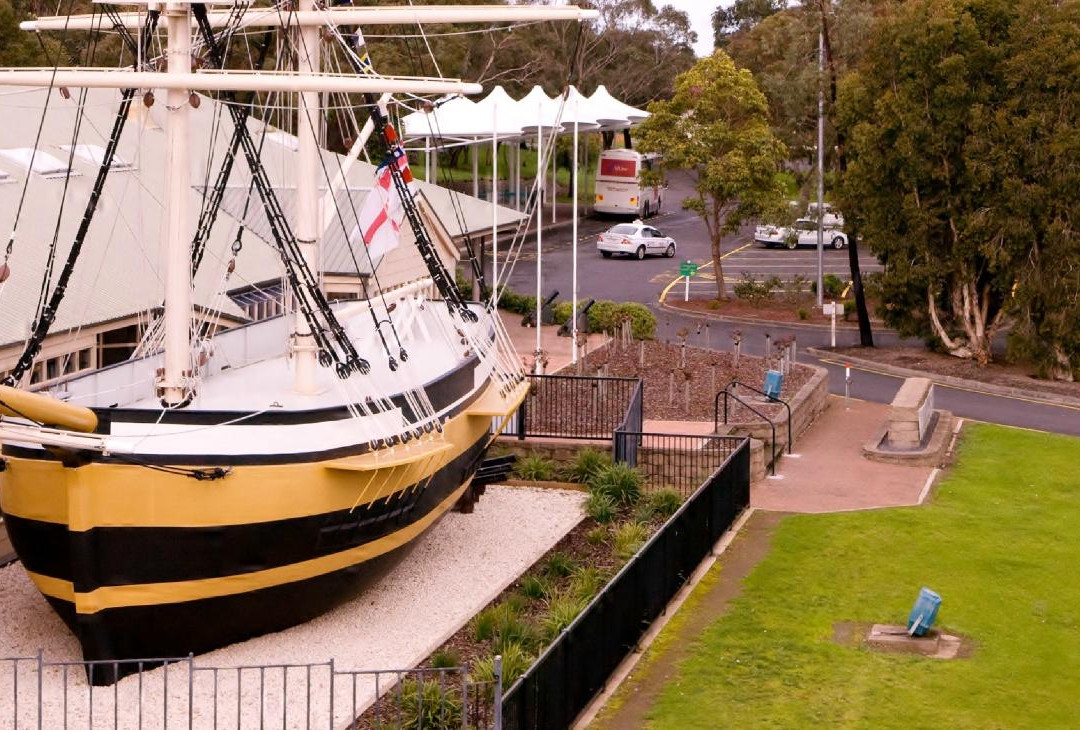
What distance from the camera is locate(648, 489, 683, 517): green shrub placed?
26.2 metres

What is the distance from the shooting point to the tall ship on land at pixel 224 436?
18.1 meters

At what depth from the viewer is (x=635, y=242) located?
6562 cm

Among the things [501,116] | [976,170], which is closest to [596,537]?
[976,170]

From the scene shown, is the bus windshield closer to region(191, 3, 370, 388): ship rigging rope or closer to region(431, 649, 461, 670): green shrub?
region(191, 3, 370, 388): ship rigging rope

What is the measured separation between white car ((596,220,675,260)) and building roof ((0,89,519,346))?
83.1 ft

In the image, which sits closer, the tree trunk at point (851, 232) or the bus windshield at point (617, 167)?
the tree trunk at point (851, 232)

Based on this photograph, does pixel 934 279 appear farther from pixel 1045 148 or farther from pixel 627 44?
pixel 627 44

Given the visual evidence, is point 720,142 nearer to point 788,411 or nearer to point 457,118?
point 457,118

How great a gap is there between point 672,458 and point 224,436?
39.1 feet

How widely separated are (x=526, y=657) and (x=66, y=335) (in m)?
10.1

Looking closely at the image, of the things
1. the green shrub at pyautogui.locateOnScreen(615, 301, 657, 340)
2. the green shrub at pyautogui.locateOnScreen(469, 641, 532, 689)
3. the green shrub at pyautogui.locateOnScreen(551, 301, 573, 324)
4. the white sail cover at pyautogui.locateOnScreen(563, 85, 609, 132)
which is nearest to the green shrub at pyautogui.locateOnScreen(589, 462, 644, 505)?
the green shrub at pyautogui.locateOnScreen(469, 641, 532, 689)

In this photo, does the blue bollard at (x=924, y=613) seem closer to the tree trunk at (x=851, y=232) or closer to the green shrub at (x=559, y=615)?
the green shrub at (x=559, y=615)

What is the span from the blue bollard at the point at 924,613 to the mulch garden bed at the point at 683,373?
11149 millimetres

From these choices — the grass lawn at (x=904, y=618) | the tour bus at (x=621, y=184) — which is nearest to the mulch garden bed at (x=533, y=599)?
the grass lawn at (x=904, y=618)
